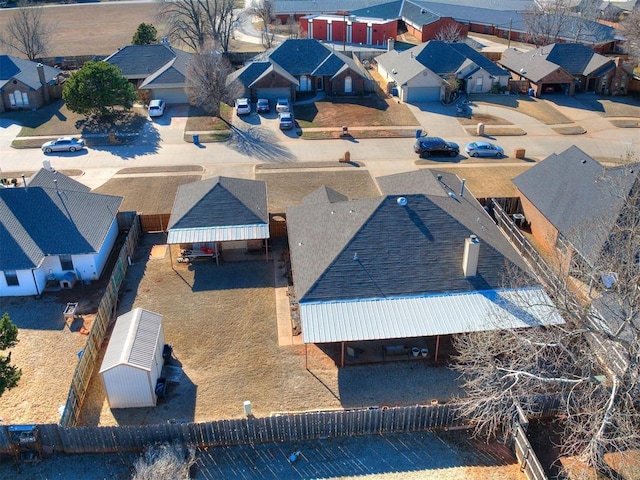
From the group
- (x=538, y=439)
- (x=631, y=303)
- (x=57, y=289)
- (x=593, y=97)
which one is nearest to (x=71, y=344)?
(x=57, y=289)

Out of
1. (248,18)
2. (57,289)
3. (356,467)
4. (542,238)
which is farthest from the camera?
(248,18)

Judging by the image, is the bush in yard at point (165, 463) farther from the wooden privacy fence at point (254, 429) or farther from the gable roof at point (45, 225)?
the gable roof at point (45, 225)

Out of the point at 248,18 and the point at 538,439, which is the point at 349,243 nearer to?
the point at 538,439

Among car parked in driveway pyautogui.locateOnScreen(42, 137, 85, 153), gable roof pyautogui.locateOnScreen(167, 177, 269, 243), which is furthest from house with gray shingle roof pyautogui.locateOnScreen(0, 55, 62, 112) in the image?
gable roof pyautogui.locateOnScreen(167, 177, 269, 243)

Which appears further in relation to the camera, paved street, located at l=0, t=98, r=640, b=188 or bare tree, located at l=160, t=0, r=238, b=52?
bare tree, located at l=160, t=0, r=238, b=52

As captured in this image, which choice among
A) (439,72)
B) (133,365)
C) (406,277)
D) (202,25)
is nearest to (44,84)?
(202,25)

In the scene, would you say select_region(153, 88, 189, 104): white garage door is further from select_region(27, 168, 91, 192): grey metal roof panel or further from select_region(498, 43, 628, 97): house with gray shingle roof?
select_region(498, 43, 628, 97): house with gray shingle roof
